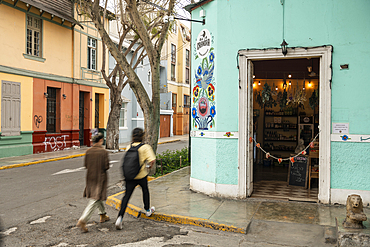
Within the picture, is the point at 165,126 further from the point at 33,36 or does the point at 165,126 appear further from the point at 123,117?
the point at 33,36

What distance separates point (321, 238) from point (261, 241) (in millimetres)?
1013

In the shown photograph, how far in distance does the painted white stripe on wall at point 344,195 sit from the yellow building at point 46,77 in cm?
1396

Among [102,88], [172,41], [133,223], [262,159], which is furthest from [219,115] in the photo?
[172,41]

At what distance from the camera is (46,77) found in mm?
16969

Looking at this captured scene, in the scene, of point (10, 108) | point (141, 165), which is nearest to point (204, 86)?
point (141, 165)

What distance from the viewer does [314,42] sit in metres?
7.03

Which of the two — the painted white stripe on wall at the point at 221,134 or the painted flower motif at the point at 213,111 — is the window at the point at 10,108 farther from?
the painted flower motif at the point at 213,111

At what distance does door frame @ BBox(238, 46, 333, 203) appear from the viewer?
691 centimetres

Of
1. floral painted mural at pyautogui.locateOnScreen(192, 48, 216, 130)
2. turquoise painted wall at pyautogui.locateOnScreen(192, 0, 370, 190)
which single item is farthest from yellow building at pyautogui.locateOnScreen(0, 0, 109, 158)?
turquoise painted wall at pyautogui.locateOnScreen(192, 0, 370, 190)

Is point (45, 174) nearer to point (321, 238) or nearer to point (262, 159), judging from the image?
point (262, 159)

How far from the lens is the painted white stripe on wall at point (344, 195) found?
21.9 ft

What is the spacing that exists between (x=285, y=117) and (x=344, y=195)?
639 cm

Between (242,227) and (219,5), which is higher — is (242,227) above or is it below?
below

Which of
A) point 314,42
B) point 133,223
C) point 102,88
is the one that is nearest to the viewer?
point 133,223
